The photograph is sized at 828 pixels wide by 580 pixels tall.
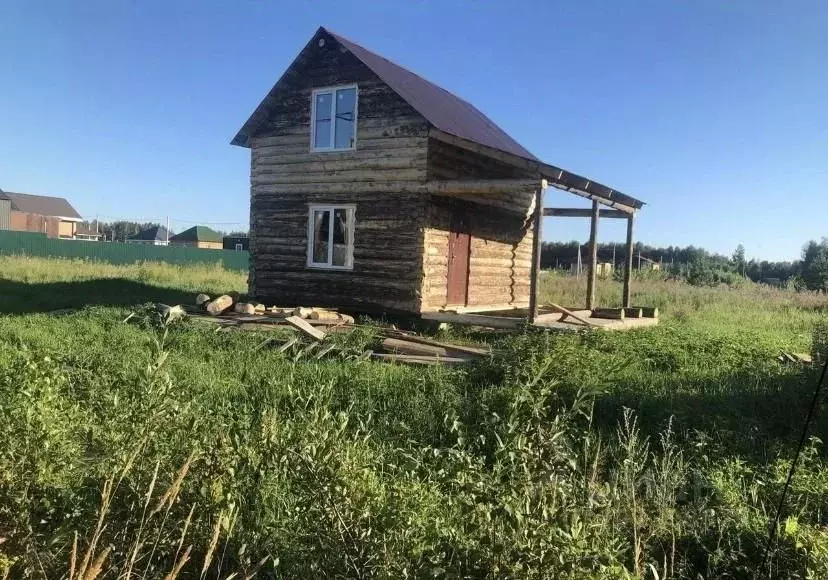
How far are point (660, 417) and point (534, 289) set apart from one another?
5.80 metres

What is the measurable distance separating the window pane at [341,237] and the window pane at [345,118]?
1649mm

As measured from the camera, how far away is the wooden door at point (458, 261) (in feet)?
50.4

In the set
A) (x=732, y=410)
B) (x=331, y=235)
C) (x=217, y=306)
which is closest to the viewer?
(x=732, y=410)

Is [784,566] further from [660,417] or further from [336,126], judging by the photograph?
[336,126]

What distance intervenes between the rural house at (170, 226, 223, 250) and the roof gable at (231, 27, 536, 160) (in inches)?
2477

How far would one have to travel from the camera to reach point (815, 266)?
1363 inches

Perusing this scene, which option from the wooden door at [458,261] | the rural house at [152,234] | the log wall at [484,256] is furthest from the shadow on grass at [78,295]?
the rural house at [152,234]

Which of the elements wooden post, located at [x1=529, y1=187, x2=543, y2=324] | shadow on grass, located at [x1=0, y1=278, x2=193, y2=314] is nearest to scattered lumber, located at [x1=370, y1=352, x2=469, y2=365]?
wooden post, located at [x1=529, y1=187, x2=543, y2=324]

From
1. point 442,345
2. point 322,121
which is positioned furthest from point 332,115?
point 442,345

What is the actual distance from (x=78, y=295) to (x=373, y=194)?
32.2ft

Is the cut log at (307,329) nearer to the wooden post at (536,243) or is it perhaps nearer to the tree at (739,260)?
the wooden post at (536,243)

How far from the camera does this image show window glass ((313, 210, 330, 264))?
15977mm

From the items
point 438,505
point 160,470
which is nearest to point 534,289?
point 438,505

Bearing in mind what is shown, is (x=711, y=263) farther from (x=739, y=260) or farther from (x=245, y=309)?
(x=245, y=309)
